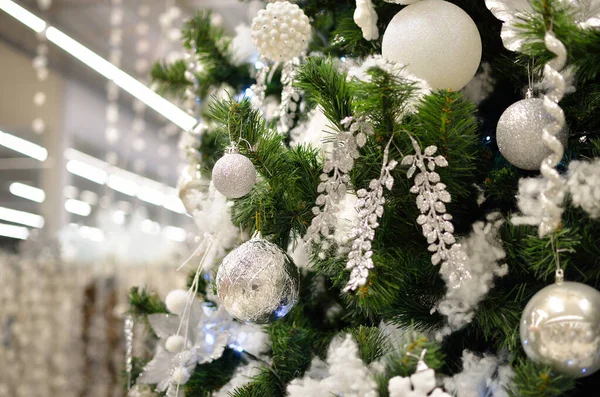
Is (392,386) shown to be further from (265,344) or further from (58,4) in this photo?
(58,4)

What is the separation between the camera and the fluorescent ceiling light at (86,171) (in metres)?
5.08

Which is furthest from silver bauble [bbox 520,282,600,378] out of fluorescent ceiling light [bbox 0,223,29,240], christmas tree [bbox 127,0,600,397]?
fluorescent ceiling light [bbox 0,223,29,240]

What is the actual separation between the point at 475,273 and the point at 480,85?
26 cm

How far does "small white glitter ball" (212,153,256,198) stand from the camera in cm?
63

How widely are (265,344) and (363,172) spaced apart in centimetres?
33

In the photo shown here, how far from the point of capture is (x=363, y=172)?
62 cm

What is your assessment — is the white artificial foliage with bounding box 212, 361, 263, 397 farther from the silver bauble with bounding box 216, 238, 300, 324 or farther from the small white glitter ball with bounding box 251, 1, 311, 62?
the small white glitter ball with bounding box 251, 1, 311, 62

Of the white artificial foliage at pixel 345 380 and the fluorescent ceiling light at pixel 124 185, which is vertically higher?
the white artificial foliage at pixel 345 380

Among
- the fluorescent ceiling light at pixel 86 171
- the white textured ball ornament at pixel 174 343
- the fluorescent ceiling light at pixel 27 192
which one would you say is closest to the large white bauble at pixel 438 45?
the white textured ball ornament at pixel 174 343

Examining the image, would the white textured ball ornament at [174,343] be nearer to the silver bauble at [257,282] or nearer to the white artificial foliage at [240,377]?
the white artificial foliage at [240,377]

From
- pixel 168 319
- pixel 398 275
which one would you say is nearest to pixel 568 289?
pixel 398 275

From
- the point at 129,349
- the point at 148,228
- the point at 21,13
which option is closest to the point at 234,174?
the point at 129,349

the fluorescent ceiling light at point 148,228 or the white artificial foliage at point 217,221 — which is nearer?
the white artificial foliage at point 217,221

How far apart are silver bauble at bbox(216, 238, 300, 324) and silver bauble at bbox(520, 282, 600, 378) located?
259mm
